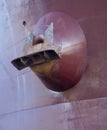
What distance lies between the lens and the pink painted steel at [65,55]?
1.91 m

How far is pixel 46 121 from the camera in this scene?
205cm

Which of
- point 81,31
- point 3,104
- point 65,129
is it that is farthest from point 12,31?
point 65,129

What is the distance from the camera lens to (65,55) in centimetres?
191

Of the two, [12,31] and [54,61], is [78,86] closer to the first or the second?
[54,61]

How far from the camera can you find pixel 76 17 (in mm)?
2119

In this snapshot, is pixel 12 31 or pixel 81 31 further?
pixel 12 31

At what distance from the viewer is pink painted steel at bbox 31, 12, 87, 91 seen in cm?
191

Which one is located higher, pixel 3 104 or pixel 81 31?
pixel 81 31

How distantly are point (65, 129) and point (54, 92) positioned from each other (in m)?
0.26

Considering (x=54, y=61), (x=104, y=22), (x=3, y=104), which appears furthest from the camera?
(x=3, y=104)

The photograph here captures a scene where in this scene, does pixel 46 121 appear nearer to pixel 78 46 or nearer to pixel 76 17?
pixel 78 46

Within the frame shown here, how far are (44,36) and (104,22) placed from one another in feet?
1.23

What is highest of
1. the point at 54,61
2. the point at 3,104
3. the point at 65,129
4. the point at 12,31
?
the point at 54,61

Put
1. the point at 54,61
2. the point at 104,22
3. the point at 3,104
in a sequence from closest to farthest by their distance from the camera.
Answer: the point at 54,61 < the point at 104,22 < the point at 3,104
